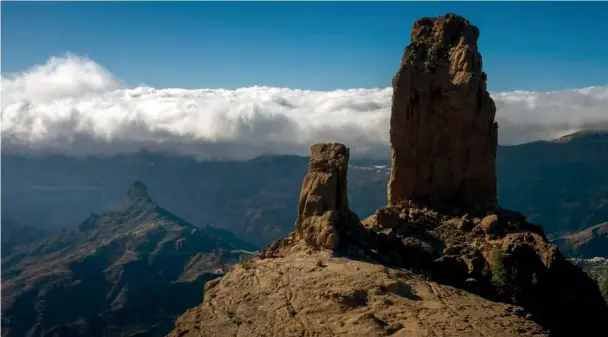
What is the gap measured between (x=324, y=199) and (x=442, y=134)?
28.8 metres

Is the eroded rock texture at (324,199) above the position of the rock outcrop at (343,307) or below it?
above

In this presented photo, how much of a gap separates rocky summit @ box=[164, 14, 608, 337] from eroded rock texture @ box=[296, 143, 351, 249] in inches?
→ 6.7

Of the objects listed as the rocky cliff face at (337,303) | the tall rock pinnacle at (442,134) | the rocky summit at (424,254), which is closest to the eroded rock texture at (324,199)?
the rocky summit at (424,254)

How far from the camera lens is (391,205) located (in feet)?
343

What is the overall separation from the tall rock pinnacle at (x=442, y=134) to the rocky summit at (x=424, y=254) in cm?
16

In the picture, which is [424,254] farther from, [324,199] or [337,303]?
[337,303]

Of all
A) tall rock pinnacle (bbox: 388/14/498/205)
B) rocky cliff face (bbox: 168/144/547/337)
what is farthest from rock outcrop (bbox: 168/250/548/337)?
tall rock pinnacle (bbox: 388/14/498/205)

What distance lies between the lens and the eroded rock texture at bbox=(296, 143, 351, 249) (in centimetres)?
8026

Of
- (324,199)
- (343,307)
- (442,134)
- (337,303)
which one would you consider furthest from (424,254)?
(442,134)

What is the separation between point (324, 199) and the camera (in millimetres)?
85125

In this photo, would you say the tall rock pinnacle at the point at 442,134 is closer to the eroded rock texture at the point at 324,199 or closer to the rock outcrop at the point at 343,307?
the eroded rock texture at the point at 324,199

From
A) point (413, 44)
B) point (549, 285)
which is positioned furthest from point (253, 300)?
point (413, 44)

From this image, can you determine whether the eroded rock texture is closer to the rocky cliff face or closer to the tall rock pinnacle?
the rocky cliff face

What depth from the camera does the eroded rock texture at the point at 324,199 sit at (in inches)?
3160
